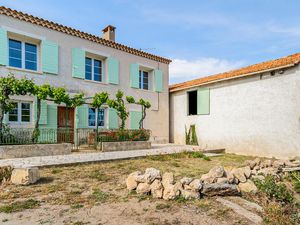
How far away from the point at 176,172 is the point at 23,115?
7890 millimetres

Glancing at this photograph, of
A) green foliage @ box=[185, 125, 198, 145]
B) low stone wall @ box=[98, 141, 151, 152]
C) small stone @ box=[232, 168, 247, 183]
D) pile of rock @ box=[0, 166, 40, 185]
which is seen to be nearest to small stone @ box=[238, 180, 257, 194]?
small stone @ box=[232, 168, 247, 183]

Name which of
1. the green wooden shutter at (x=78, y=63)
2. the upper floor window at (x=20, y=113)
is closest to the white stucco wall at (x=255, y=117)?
the green wooden shutter at (x=78, y=63)

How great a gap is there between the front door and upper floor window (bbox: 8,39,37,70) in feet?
8.25

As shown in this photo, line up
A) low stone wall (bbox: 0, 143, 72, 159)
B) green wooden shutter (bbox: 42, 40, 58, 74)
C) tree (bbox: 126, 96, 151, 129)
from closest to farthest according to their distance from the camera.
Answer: low stone wall (bbox: 0, 143, 72, 159) → green wooden shutter (bbox: 42, 40, 58, 74) → tree (bbox: 126, 96, 151, 129)

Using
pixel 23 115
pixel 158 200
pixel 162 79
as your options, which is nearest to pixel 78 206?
pixel 158 200

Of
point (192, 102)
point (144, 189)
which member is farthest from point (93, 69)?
point (144, 189)

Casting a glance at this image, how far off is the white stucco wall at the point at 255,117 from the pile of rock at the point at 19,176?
10.3 m

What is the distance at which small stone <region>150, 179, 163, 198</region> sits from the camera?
4.55 metres

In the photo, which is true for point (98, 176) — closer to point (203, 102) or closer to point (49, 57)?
point (49, 57)

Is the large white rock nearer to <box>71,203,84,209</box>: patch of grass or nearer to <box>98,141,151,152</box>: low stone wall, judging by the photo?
<box>71,203,84,209</box>: patch of grass

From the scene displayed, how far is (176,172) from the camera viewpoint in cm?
706

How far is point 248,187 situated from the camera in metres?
5.03

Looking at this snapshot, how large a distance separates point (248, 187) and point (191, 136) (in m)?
10.8

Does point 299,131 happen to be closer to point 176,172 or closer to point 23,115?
point 176,172
